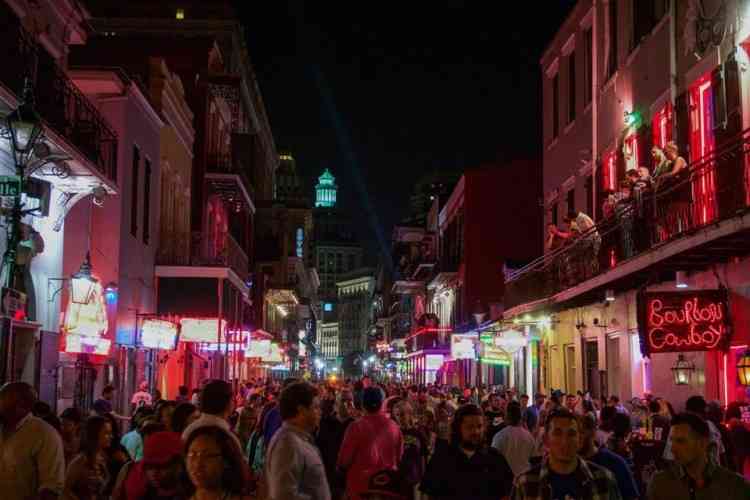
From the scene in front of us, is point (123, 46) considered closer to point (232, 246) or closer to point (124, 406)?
point (232, 246)

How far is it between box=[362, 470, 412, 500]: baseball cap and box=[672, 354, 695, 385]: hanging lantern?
38.5 feet

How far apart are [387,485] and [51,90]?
39.1 ft

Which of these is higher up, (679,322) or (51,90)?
(51,90)

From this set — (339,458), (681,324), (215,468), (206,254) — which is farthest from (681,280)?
(206,254)

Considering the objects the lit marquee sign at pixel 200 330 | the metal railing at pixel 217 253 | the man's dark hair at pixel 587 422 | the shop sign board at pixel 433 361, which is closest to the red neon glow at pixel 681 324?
the man's dark hair at pixel 587 422

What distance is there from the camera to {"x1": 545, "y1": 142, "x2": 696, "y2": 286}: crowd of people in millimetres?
15797

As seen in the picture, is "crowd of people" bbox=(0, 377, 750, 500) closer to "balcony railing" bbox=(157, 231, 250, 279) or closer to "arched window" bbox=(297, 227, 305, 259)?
"balcony railing" bbox=(157, 231, 250, 279)

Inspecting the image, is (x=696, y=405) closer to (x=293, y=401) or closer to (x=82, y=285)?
(x=293, y=401)

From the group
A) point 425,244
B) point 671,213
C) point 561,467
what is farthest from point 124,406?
point 425,244

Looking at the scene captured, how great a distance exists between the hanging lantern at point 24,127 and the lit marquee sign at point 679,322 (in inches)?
314

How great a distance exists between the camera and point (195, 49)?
127 feet

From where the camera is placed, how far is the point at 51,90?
16.1 meters

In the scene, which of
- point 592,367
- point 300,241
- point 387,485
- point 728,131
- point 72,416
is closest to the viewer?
point 387,485

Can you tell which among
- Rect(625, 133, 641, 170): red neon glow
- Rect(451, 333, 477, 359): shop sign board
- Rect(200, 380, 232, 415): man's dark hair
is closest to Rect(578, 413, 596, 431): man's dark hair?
Rect(200, 380, 232, 415): man's dark hair
